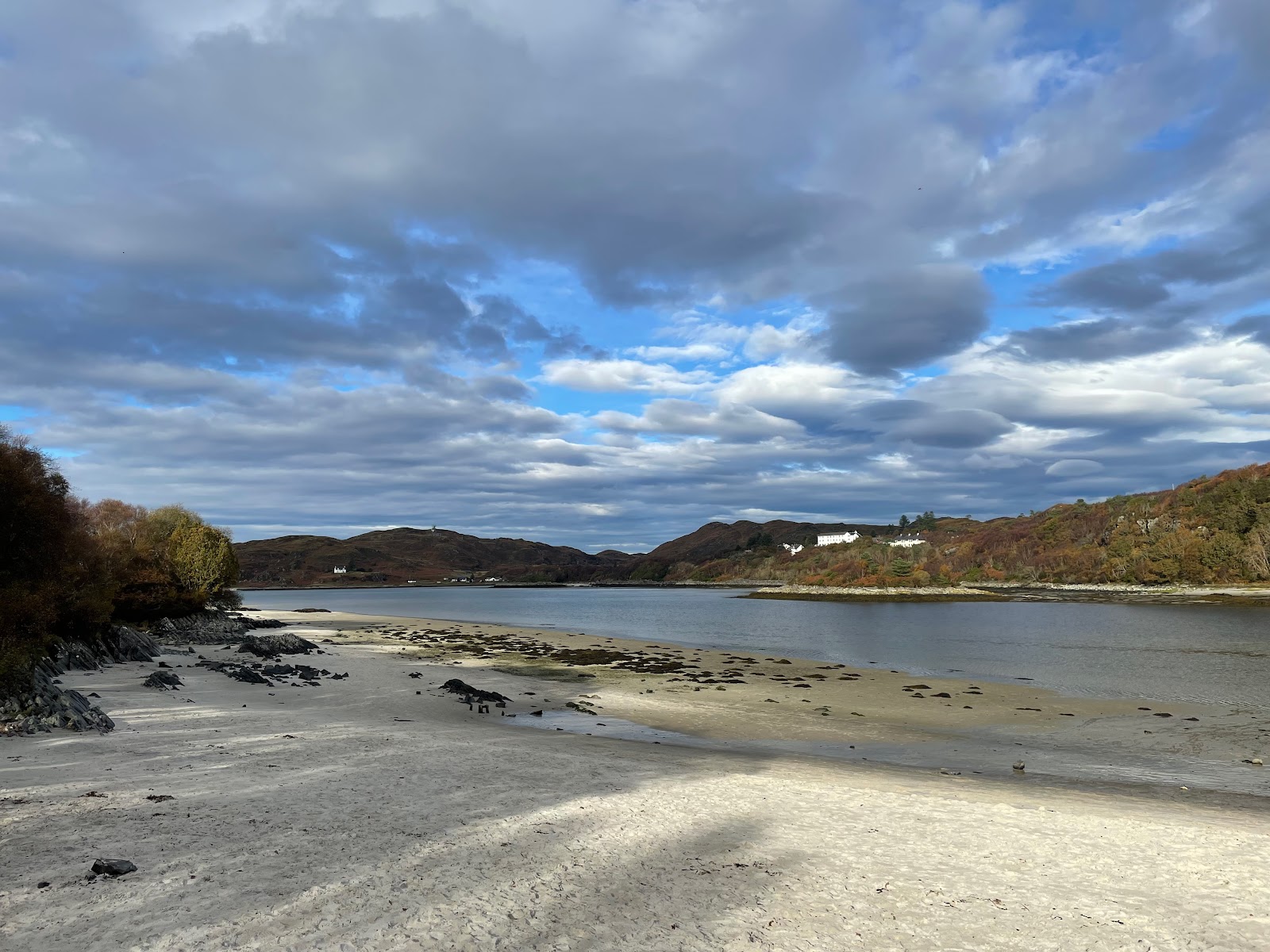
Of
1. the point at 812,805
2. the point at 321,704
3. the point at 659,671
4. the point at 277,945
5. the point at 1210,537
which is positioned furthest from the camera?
the point at 1210,537

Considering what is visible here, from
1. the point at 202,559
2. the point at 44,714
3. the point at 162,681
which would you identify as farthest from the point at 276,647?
the point at 202,559

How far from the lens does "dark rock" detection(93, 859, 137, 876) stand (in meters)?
6.57

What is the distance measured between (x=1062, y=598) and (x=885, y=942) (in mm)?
117028

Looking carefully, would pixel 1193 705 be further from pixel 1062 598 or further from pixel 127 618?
pixel 1062 598

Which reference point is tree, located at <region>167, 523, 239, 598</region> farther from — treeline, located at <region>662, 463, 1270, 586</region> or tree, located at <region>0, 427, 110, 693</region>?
treeline, located at <region>662, 463, 1270, 586</region>

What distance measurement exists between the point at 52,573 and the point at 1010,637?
57.0m

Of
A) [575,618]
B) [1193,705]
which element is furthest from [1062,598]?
[1193,705]

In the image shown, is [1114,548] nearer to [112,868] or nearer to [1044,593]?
[1044,593]

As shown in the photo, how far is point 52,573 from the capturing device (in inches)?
890

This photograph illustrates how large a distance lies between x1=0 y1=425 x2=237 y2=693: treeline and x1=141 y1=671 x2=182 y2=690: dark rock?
8.61 ft

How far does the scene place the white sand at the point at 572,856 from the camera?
618 centimetres

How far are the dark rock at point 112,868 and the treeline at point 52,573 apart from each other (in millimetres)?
9540

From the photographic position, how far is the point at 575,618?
275ft

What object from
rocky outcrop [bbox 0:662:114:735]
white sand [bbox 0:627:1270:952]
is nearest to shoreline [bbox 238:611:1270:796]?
white sand [bbox 0:627:1270:952]
